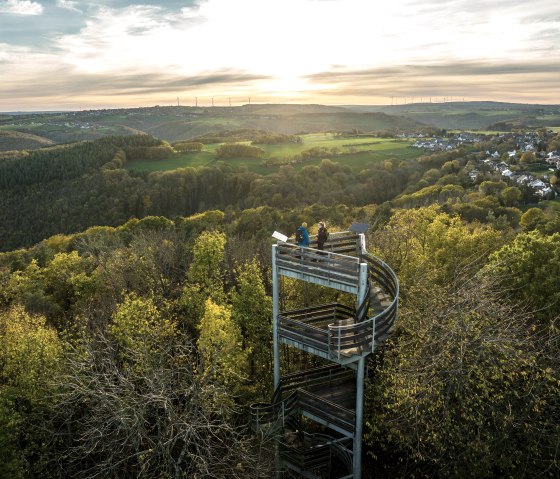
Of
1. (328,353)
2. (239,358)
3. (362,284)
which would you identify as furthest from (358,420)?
(239,358)

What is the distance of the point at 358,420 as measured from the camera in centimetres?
1608

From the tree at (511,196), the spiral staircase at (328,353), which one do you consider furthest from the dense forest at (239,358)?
the tree at (511,196)

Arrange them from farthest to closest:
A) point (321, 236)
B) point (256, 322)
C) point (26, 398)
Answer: point (256, 322)
point (321, 236)
point (26, 398)

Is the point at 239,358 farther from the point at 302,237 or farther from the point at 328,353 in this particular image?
the point at 302,237

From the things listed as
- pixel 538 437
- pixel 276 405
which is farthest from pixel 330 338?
pixel 538 437

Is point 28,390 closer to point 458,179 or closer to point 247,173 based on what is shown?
point 458,179

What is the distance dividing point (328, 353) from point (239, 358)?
5.94 metres

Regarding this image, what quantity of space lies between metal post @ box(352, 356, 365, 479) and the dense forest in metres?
0.63

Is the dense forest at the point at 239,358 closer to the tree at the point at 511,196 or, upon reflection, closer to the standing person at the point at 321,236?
the standing person at the point at 321,236

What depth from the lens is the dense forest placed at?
1391 centimetres

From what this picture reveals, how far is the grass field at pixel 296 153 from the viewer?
125312mm

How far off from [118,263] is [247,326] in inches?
653

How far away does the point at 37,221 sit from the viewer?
107 metres

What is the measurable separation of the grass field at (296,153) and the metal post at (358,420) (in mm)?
105378
